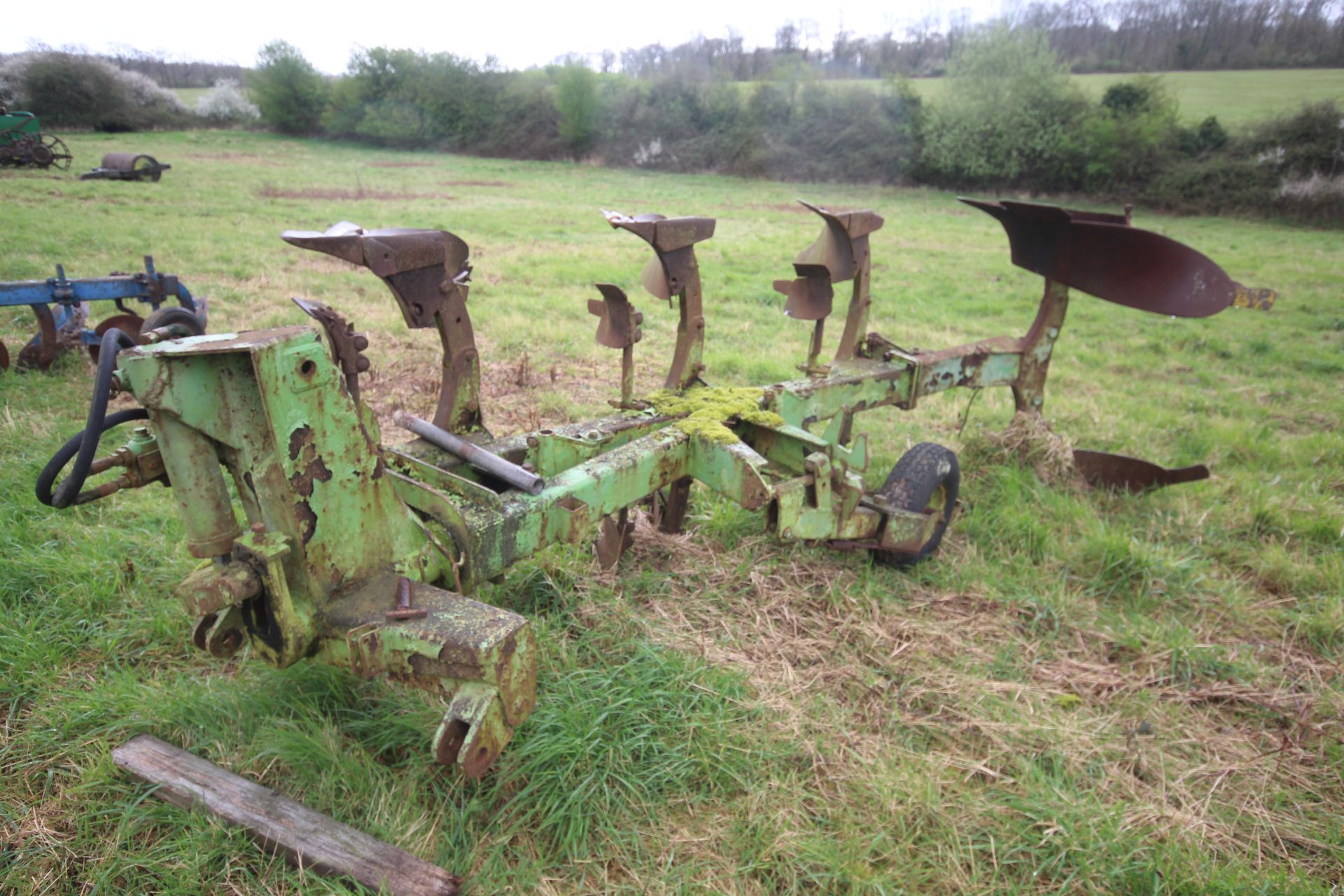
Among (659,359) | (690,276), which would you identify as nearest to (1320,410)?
(659,359)

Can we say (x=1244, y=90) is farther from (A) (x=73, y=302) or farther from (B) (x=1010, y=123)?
(A) (x=73, y=302)

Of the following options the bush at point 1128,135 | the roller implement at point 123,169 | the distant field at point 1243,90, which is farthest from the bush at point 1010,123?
the roller implement at point 123,169

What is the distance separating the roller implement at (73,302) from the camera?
500 centimetres

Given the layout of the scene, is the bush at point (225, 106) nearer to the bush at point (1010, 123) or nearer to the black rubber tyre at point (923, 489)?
the bush at point (1010, 123)

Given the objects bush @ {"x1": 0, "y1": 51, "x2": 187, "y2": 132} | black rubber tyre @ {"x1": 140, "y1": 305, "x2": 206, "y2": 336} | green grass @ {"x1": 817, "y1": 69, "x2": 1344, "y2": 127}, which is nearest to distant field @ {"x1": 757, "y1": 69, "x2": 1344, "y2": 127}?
green grass @ {"x1": 817, "y1": 69, "x2": 1344, "y2": 127}

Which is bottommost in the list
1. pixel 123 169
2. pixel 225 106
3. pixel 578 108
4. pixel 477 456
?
pixel 477 456

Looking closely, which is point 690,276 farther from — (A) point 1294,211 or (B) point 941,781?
(A) point 1294,211

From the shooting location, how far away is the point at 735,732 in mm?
2418

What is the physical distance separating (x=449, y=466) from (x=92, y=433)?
3.45ft

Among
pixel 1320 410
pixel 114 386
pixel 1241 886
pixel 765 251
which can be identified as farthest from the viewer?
pixel 765 251

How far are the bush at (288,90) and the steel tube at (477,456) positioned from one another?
121ft

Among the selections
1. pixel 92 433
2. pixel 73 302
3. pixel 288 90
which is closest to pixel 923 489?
pixel 92 433

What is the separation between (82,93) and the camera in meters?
15.5

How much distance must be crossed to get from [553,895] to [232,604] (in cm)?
105
